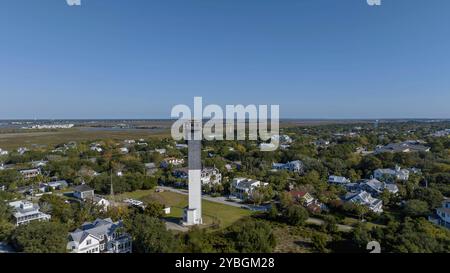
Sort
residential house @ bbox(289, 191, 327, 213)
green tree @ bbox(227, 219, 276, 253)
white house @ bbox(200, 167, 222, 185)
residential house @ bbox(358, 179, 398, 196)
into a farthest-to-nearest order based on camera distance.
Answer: white house @ bbox(200, 167, 222, 185) < residential house @ bbox(358, 179, 398, 196) < residential house @ bbox(289, 191, 327, 213) < green tree @ bbox(227, 219, 276, 253)

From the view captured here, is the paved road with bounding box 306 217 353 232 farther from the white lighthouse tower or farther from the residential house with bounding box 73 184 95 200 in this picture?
the residential house with bounding box 73 184 95 200

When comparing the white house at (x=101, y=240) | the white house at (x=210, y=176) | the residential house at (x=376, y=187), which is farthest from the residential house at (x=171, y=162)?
the residential house at (x=376, y=187)

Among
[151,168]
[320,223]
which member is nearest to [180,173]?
[151,168]

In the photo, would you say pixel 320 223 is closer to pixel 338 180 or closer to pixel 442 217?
pixel 442 217

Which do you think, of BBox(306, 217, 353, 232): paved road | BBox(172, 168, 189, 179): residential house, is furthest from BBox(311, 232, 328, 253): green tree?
BBox(172, 168, 189, 179): residential house
